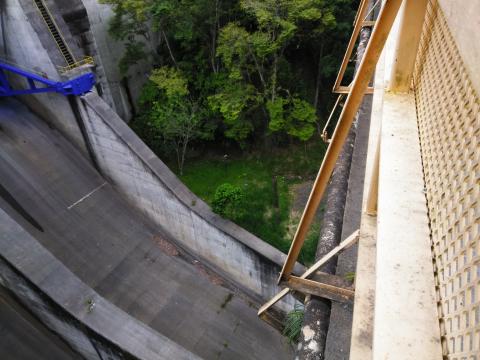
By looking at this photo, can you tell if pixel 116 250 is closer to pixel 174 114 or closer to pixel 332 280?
pixel 174 114

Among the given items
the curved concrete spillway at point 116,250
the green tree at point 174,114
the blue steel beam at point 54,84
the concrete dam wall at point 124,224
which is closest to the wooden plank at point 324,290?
the concrete dam wall at point 124,224

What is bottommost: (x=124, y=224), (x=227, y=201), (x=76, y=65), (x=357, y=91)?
(x=124, y=224)

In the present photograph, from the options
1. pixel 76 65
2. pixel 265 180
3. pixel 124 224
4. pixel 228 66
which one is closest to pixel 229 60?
pixel 228 66

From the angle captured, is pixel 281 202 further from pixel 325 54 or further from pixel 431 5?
pixel 431 5

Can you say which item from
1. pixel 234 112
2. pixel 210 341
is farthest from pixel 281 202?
pixel 210 341

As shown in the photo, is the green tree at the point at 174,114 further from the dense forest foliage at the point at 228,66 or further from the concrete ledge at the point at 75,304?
the concrete ledge at the point at 75,304

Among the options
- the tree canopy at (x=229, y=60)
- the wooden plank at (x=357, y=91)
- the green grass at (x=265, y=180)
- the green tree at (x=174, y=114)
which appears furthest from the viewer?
the green tree at (x=174, y=114)
